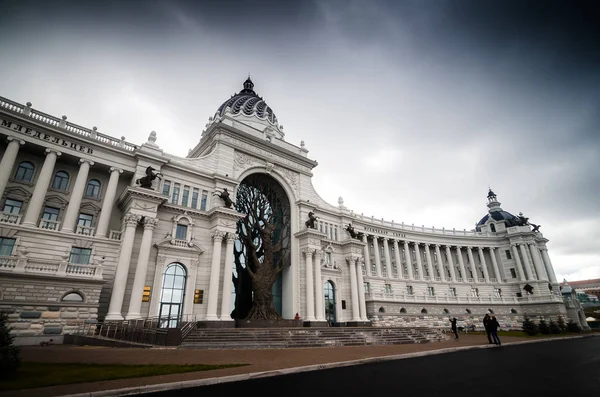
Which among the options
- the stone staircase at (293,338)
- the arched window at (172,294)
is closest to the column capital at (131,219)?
the arched window at (172,294)

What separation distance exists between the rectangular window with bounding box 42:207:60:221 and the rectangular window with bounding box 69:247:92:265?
3.94 m

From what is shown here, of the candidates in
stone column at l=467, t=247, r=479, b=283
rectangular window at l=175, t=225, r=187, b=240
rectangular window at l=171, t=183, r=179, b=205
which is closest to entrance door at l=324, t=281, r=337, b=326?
rectangular window at l=175, t=225, r=187, b=240

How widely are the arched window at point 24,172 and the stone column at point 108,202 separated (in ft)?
19.2

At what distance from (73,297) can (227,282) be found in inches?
484

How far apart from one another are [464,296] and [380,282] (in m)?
19.7

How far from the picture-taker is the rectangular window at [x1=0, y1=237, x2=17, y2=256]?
857 inches

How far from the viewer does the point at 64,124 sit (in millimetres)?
26734

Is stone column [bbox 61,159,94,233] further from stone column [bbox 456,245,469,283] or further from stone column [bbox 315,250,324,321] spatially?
stone column [bbox 456,245,469,283]

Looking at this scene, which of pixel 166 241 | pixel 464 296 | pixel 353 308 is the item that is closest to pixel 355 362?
pixel 166 241

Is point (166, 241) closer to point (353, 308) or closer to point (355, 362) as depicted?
point (355, 362)

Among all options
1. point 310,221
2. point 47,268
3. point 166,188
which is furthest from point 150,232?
point 310,221

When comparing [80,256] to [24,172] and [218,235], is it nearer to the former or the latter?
[24,172]

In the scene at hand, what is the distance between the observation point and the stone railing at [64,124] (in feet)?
81.2

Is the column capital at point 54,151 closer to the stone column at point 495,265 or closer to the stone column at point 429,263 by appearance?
the stone column at point 429,263
